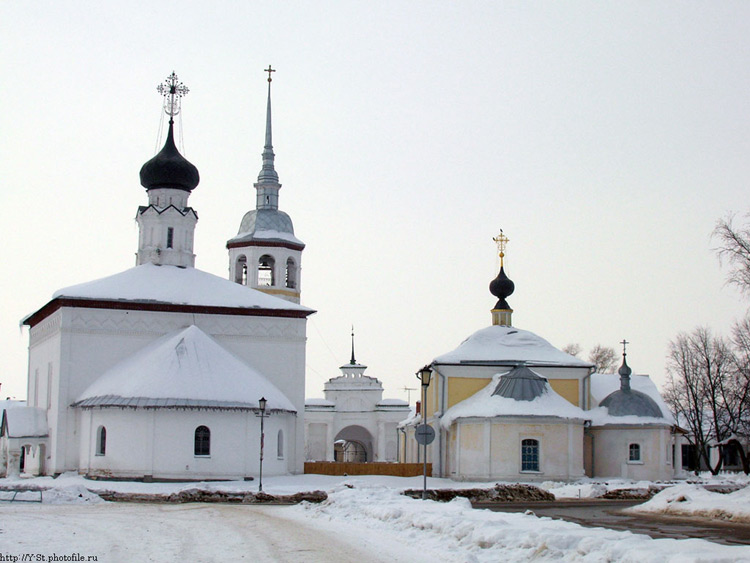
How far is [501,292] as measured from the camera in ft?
156

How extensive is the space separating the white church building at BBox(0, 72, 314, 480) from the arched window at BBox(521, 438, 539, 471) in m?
8.96

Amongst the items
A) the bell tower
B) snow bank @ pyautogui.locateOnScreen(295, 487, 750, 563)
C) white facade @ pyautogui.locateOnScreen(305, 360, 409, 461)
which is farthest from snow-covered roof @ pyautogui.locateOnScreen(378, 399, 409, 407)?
snow bank @ pyautogui.locateOnScreen(295, 487, 750, 563)

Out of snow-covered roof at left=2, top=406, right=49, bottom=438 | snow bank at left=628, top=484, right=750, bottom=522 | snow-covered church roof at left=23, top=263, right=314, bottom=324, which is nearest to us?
snow bank at left=628, top=484, right=750, bottom=522

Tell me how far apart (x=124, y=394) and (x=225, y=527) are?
18.4m

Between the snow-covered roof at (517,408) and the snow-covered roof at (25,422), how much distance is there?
52.3ft

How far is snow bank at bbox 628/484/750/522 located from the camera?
67.5 feet

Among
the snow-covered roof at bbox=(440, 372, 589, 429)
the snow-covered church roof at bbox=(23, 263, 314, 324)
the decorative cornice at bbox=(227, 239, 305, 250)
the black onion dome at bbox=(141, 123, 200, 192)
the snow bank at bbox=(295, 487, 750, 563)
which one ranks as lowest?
the snow bank at bbox=(295, 487, 750, 563)

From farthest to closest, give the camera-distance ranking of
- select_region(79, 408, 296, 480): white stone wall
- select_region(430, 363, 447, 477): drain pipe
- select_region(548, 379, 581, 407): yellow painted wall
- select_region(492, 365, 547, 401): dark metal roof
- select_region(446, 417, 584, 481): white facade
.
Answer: select_region(548, 379, 581, 407): yellow painted wall → select_region(430, 363, 447, 477): drain pipe → select_region(492, 365, 547, 401): dark metal roof → select_region(446, 417, 584, 481): white facade → select_region(79, 408, 296, 480): white stone wall

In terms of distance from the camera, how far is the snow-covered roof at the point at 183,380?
114 feet

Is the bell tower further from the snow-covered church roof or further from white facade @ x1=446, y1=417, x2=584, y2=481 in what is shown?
white facade @ x1=446, y1=417, x2=584, y2=481

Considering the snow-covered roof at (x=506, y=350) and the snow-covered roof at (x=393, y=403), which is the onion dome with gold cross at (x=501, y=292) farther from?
the snow-covered roof at (x=393, y=403)

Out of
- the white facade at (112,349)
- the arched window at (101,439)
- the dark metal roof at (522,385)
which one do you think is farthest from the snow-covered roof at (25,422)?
the dark metal roof at (522,385)

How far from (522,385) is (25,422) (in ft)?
63.7

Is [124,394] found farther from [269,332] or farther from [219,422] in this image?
[269,332]
